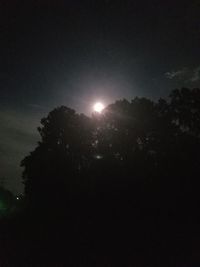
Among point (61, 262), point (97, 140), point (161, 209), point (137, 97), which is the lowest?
point (61, 262)

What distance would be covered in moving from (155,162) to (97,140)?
8.02m

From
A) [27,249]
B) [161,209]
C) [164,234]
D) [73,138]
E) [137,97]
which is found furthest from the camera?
[73,138]

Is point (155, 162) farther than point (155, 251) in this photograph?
Yes

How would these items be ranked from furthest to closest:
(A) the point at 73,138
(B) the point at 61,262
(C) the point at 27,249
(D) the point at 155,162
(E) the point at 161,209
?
(A) the point at 73,138, (D) the point at 155,162, (E) the point at 161,209, (C) the point at 27,249, (B) the point at 61,262

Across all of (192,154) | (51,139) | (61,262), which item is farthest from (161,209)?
(51,139)

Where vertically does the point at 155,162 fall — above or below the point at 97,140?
below

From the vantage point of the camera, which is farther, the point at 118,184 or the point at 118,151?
the point at 118,151

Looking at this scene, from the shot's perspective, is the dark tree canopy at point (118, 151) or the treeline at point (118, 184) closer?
the treeline at point (118, 184)

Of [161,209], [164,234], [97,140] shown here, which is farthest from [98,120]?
[164,234]

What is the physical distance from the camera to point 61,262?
20.3 metres

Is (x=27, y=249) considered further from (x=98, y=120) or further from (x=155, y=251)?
(x=98, y=120)

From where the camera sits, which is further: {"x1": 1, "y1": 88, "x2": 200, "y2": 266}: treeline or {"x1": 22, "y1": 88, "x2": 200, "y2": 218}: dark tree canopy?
{"x1": 22, "y1": 88, "x2": 200, "y2": 218}: dark tree canopy

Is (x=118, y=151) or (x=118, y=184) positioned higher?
(x=118, y=151)

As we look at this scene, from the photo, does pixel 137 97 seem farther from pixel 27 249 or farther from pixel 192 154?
pixel 27 249
